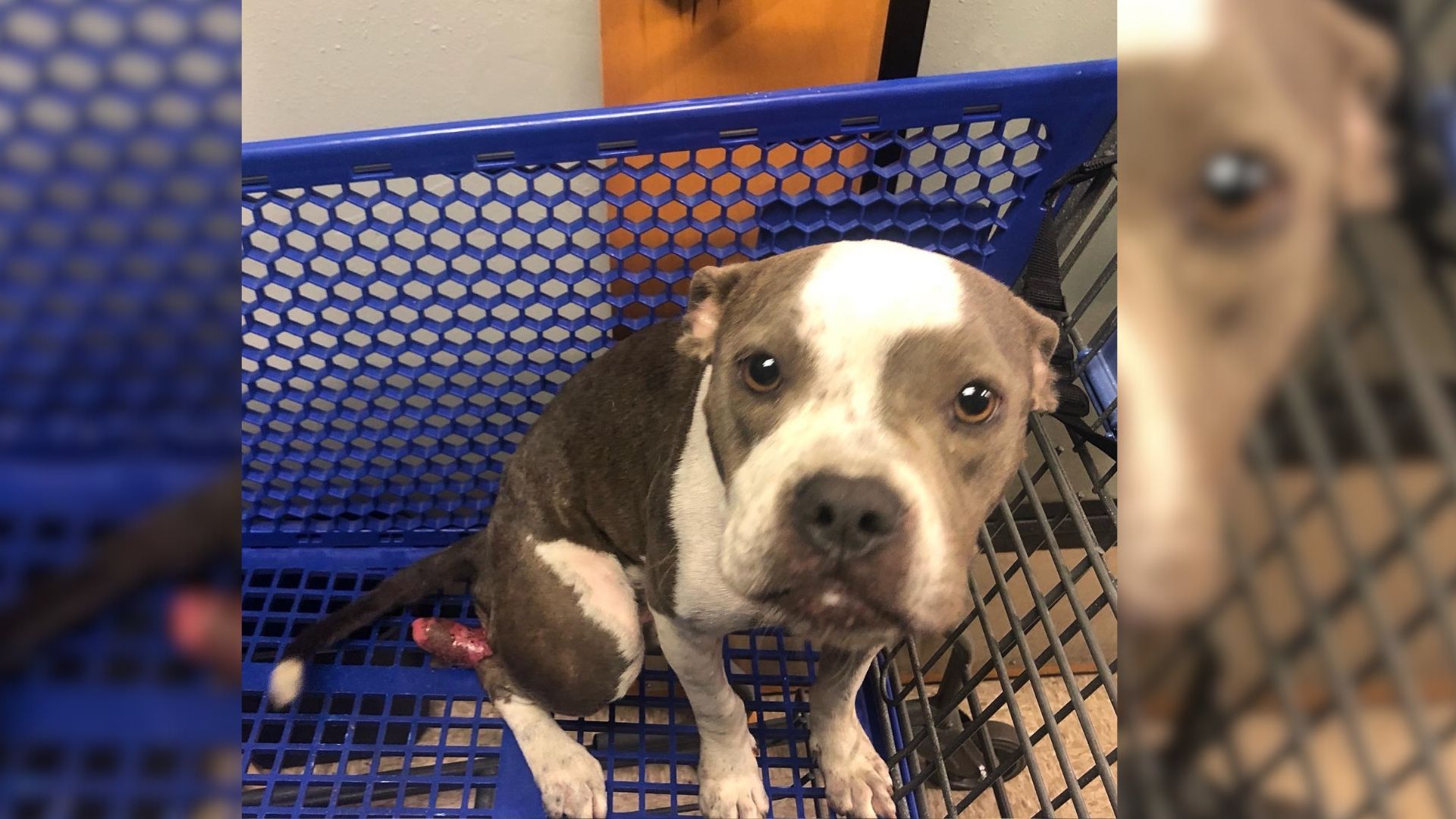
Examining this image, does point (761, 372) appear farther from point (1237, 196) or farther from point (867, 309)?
point (1237, 196)

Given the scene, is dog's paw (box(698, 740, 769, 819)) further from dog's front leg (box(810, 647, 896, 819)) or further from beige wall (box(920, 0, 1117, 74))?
beige wall (box(920, 0, 1117, 74))

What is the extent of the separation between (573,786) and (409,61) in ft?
3.88

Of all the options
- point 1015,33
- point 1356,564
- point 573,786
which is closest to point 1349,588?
point 1356,564

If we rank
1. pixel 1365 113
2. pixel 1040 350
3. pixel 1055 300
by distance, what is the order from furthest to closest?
1. pixel 1055 300
2. pixel 1040 350
3. pixel 1365 113

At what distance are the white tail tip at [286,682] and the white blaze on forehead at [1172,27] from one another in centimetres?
156

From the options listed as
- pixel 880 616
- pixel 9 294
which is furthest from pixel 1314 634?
pixel 880 616

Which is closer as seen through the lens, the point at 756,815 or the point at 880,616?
the point at 880,616

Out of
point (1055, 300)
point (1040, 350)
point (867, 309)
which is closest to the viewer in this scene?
point (867, 309)

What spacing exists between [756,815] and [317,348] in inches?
37.6

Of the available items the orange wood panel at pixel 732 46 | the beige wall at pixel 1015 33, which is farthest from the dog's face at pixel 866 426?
the beige wall at pixel 1015 33

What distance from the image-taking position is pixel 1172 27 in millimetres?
172

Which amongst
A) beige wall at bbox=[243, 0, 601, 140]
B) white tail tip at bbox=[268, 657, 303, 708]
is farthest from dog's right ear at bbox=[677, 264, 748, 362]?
white tail tip at bbox=[268, 657, 303, 708]

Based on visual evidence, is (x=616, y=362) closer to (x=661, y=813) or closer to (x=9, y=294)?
(x=661, y=813)

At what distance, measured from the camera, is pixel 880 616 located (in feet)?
2.97
